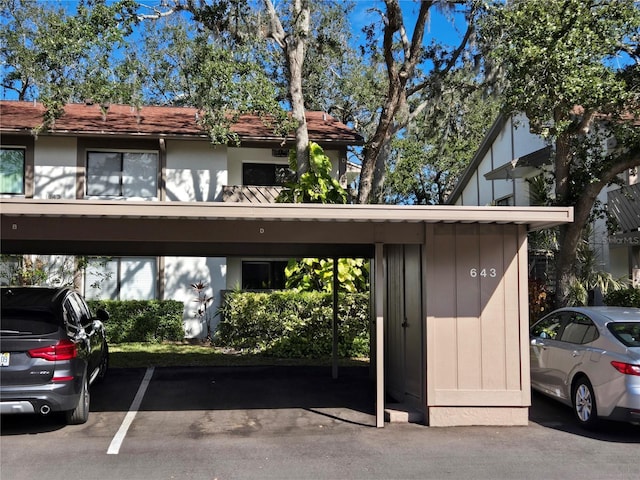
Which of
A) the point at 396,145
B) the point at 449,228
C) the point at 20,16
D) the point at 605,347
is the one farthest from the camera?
the point at 396,145

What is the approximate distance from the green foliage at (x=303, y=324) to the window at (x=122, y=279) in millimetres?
4817

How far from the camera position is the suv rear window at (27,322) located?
661 centimetres

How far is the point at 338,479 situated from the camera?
217 inches

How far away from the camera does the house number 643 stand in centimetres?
762

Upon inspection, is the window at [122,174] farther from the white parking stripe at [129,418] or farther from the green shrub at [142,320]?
the white parking stripe at [129,418]

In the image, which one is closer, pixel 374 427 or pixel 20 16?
pixel 374 427

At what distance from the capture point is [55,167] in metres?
17.3

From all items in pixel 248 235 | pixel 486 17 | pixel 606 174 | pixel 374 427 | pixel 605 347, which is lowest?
pixel 374 427

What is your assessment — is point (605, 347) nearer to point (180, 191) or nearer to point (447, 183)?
point (180, 191)

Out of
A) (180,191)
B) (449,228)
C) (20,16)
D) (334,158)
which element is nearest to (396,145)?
(334,158)

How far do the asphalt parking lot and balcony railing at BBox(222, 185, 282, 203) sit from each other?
8.92m

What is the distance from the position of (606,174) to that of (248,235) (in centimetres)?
814

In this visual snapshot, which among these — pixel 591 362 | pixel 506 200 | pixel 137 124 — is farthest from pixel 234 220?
pixel 506 200

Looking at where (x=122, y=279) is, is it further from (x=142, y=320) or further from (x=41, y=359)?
(x=41, y=359)
